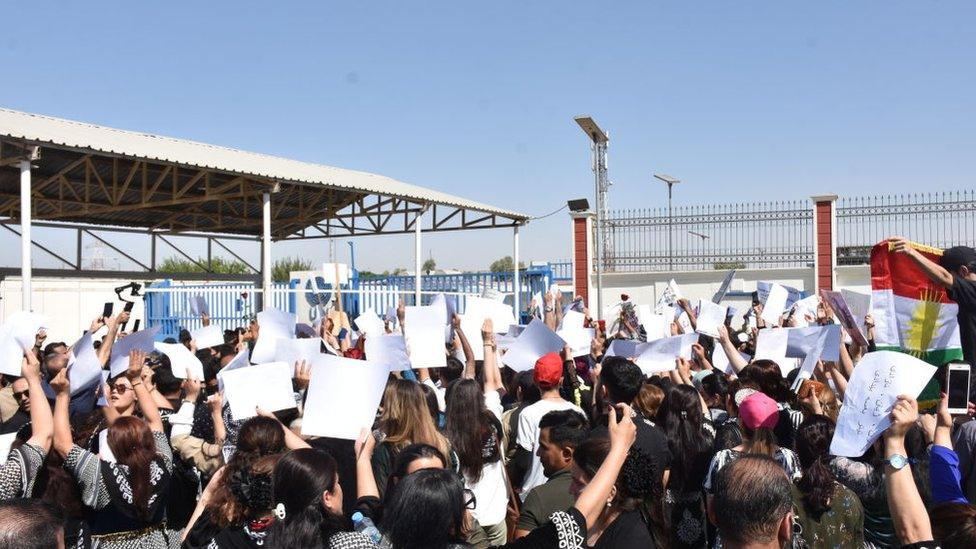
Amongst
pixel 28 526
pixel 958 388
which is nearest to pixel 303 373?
pixel 28 526

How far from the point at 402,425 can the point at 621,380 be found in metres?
1.34

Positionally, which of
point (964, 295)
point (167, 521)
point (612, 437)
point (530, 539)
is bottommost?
point (167, 521)

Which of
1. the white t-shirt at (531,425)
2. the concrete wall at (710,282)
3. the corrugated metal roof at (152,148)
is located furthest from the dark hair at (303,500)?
the concrete wall at (710,282)

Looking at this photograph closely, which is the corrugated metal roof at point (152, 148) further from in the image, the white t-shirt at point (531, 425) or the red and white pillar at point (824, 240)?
the white t-shirt at point (531, 425)

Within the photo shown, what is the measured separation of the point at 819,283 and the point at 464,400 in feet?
56.4

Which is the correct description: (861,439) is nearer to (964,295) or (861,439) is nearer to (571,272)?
(964,295)

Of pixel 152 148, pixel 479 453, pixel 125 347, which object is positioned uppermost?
pixel 152 148

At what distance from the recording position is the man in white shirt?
4586 mm

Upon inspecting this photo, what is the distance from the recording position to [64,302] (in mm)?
15883

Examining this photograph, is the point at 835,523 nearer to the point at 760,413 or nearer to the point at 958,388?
the point at 760,413

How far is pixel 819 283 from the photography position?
19.5 meters

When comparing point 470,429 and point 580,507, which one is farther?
point 470,429

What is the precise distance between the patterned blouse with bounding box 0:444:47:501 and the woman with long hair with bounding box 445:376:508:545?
187cm

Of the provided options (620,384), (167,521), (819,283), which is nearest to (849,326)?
(620,384)
